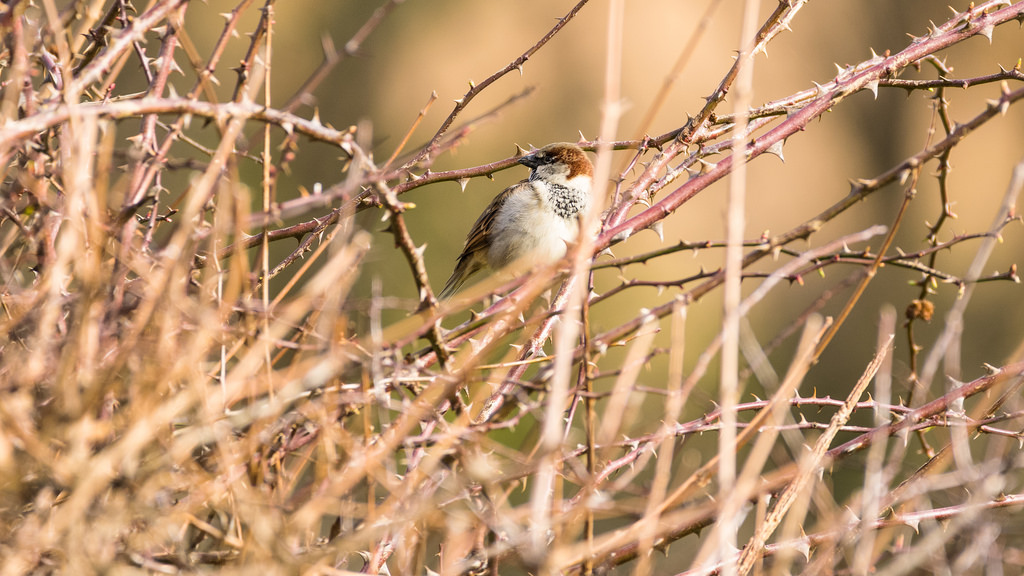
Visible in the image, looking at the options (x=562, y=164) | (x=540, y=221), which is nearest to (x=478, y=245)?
(x=540, y=221)

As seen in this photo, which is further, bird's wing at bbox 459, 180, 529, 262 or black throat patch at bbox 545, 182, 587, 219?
bird's wing at bbox 459, 180, 529, 262

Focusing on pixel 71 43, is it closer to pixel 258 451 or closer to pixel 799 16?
pixel 258 451

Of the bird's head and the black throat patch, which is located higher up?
the bird's head

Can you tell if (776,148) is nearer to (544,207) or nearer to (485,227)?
(544,207)

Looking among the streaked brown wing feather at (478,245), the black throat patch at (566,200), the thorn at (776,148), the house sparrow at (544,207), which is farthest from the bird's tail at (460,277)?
the thorn at (776,148)

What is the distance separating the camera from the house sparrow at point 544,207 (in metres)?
3.56

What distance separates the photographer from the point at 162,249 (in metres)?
1.14

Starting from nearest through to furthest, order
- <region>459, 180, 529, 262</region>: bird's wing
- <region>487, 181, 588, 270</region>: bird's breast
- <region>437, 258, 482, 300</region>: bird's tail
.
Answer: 1. <region>487, 181, 588, 270</region>: bird's breast
2. <region>459, 180, 529, 262</region>: bird's wing
3. <region>437, 258, 482, 300</region>: bird's tail

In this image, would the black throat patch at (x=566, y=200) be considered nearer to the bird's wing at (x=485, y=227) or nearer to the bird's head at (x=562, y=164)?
the bird's head at (x=562, y=164)

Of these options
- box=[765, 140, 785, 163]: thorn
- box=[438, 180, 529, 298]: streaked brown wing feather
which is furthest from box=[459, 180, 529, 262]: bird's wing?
box=[765, 140, 785, 163]: thorn

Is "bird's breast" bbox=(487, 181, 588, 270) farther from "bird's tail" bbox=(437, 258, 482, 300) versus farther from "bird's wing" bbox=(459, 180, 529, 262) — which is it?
"bird's tail" bbox=(437, 258, 482, 300)

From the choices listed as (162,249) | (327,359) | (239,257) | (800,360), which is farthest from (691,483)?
(162,249)

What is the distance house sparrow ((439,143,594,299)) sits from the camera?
356 cm

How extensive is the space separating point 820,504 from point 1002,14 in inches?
53.0
